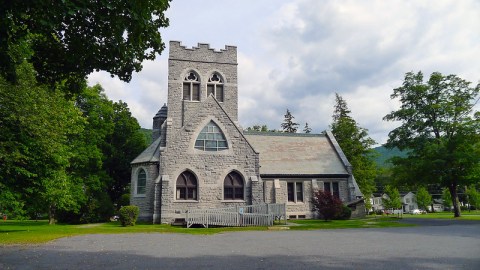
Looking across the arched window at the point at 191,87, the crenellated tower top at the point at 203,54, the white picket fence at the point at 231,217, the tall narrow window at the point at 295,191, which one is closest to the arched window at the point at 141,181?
the white picket fence at the point at 231,217

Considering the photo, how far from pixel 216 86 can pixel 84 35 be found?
79.3 feet

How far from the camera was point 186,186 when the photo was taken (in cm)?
2669

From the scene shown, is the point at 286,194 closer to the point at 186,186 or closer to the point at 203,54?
the point at 186,186

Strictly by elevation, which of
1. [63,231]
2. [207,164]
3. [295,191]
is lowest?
[63,231]

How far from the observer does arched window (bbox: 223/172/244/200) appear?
27344 mm

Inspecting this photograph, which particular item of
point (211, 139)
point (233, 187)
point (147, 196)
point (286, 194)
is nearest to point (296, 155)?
point (286, 194)

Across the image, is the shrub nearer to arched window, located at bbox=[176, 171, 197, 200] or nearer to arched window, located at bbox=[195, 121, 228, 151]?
arched window, located at bbox=[195, 121, 228, 151]

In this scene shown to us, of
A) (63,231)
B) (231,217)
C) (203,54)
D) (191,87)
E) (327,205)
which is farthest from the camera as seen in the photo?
(203,54)

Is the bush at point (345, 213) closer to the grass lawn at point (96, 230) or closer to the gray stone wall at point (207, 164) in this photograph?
the grass lawn at point (96, 230)

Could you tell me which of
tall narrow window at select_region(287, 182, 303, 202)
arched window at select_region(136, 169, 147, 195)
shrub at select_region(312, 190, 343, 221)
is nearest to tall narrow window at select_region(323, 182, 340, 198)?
tall narrow window at select_region(287, 182, 303, 202)

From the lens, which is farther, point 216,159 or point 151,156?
point 151,156

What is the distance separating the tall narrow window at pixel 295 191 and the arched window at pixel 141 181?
12.4 metres

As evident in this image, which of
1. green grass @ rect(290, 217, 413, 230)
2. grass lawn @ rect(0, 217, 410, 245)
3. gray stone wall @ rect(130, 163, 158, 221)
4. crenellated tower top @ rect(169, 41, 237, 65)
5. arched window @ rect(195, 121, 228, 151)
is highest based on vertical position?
crenellated tower top @ rect(169, 41, 237, 65)

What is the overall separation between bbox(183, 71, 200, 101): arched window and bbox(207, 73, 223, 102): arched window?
1.09 m
